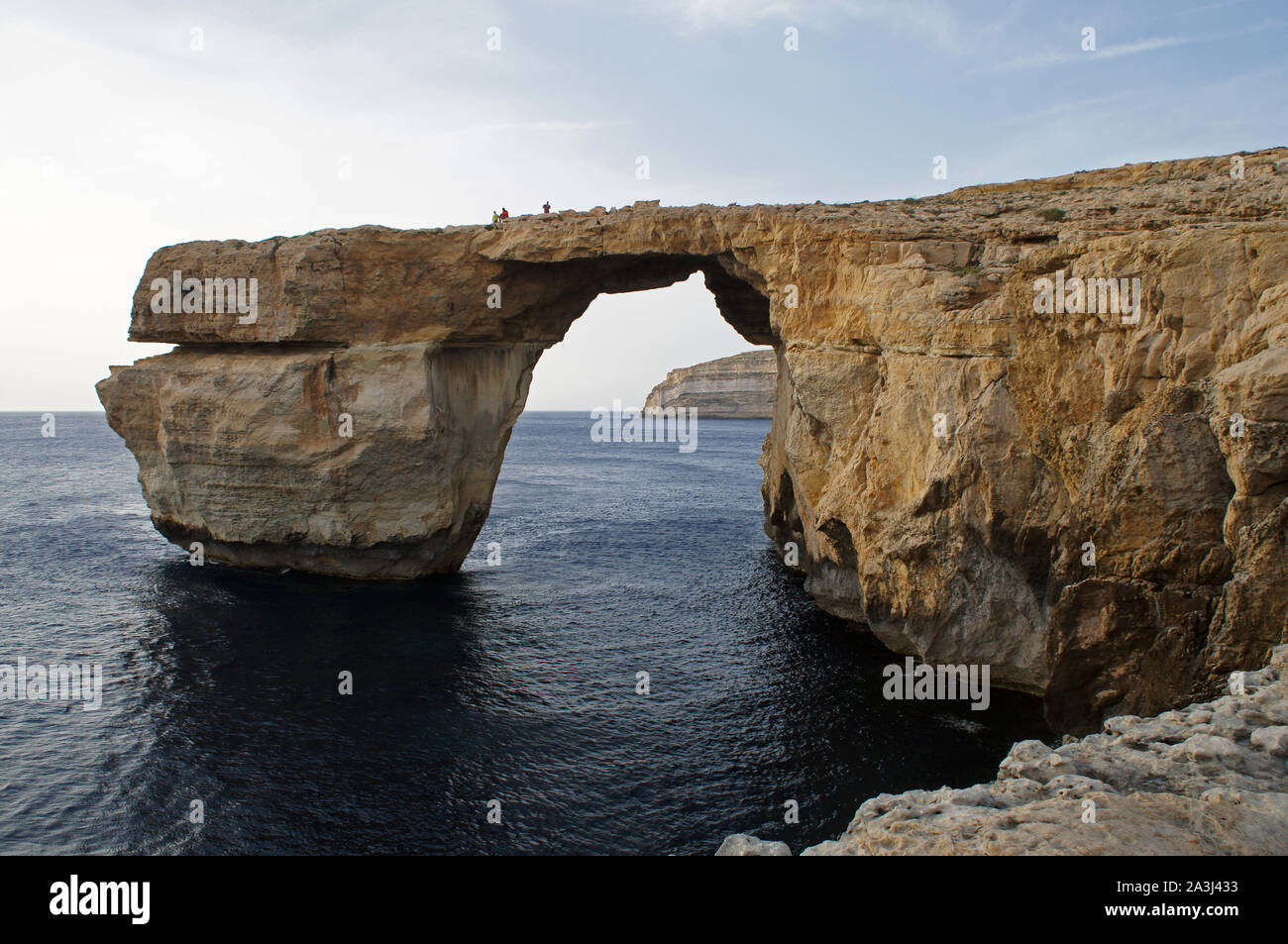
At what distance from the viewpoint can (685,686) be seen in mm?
22141

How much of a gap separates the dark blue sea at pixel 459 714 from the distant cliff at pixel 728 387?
10828 cm

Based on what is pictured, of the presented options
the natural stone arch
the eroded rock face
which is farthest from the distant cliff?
the natural stone arch

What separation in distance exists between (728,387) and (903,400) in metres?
125

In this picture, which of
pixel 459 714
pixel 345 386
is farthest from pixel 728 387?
pixel 459 714

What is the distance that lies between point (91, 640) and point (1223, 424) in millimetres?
29813

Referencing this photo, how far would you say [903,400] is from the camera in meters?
21.1

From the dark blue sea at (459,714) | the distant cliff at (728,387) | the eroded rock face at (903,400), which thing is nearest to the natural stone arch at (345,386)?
the eroded rock face at (903,400)

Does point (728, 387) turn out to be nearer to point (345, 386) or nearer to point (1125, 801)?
point (345, 386)

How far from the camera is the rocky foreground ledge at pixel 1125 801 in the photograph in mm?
8883

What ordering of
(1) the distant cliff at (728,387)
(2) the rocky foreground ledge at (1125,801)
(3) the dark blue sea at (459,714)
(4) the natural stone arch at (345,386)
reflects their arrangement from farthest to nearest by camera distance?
(1) the distant cliff at (728,387), (4) the natural stone arch at (345,386), (3) the dark blue sea at (459,714), (2) the rocky foreground ledge at (1125,801)

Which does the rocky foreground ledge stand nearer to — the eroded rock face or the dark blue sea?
the eroded rock face

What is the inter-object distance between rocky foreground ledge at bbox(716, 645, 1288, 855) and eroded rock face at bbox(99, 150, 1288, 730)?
3773 mm

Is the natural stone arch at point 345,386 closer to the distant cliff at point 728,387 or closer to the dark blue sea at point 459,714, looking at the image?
the dark blue sea at point 459,714

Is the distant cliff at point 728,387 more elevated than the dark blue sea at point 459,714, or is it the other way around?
the distant cliff at point 728,387
